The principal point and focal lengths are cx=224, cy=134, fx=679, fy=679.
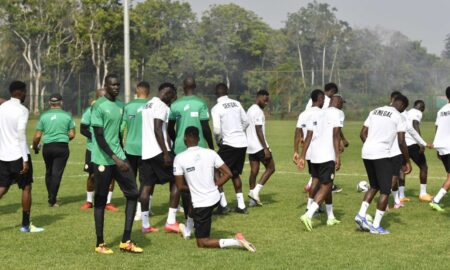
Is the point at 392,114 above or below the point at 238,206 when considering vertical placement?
above

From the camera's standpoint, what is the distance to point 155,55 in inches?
3068

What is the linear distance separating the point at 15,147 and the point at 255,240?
392cm

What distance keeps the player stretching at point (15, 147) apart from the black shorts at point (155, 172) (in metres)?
1.78

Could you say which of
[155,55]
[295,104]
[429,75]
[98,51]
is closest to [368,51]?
[429,75]

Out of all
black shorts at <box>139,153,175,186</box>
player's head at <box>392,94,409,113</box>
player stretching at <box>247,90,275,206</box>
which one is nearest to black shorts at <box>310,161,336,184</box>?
player's head at <box>392,94,409,113</box>

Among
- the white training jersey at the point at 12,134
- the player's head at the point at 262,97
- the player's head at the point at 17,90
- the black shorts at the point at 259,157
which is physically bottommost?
the black shorts at the point at 259,157

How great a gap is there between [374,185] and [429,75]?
7165 cm

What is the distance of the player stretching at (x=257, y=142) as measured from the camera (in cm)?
1316

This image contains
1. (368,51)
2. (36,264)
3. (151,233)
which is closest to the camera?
(36,264)

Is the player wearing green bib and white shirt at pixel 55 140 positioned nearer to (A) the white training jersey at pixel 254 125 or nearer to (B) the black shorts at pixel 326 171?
(A) the white training jersey at pixel 254 125

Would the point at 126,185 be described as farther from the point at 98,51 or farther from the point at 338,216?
the point at 98,51

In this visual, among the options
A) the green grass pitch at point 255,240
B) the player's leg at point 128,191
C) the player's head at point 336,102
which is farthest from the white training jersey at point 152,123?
the player's head at point 336,102

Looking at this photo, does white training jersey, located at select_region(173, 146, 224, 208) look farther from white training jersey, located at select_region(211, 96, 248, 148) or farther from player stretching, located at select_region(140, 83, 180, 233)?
white training jersey, located at select_region(211, 96, 248, 148)

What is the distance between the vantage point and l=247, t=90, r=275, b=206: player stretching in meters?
13.2
